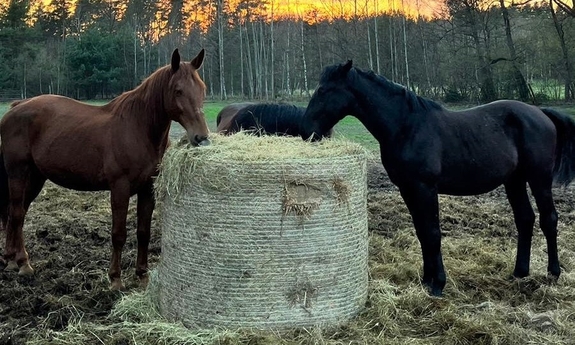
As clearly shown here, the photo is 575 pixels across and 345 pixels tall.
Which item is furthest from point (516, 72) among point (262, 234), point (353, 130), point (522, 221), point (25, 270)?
point (262, 234)

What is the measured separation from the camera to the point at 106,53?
31547 mm

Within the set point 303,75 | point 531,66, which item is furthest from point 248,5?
point 531,66

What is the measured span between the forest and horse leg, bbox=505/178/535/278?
1936 cm

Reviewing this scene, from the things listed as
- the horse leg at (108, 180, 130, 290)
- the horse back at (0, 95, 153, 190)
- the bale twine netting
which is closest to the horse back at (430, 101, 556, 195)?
A: the bale twine netting

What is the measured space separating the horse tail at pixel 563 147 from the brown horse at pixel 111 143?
9.56ft

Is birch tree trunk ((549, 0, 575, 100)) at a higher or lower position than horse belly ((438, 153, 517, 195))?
higher

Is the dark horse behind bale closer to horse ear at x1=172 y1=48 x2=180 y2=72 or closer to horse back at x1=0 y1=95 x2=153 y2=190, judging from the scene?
horse back at x1=0 y1=95 x2=153 y2=190

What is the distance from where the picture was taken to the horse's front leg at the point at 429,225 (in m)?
4.16

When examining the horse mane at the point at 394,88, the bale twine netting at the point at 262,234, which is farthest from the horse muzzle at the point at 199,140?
the horse mane at the point at 394,88

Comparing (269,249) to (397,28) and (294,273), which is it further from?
(397,28)

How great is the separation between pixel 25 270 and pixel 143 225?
3.90 ft

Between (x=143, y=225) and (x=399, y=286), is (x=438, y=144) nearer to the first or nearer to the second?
(x=399, y=286)

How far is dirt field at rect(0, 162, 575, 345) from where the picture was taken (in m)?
3.50

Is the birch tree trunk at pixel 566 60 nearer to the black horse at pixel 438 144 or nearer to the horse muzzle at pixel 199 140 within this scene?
the black horse at pixel 438 144
